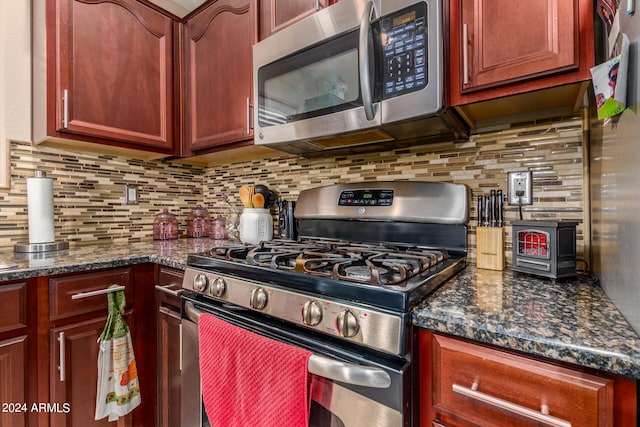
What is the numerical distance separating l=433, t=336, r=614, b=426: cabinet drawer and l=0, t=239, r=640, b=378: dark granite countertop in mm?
33

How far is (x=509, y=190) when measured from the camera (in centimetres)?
111

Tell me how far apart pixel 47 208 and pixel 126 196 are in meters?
0.45

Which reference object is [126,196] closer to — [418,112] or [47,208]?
[47,208]

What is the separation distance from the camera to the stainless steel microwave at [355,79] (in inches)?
38.0

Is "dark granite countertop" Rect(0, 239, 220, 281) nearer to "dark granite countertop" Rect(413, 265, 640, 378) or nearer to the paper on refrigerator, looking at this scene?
"dark granite countertop" Rect(413, 265, 640, 378)

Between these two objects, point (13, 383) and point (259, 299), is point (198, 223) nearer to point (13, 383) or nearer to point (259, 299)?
point (13, 383)

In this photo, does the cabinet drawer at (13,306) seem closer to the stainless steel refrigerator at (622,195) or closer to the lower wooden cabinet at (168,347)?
the lower wooden cabinet at (168,347)

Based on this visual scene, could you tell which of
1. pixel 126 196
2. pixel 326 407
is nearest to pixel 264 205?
pixel 126 196

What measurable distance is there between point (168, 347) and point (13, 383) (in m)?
0.48

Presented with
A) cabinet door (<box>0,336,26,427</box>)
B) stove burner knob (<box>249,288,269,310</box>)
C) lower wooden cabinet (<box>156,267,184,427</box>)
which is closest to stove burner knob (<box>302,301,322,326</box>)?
stove burner knob (<box>249,288,269,310</box>)

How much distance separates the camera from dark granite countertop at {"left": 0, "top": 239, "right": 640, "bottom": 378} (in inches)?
19.6

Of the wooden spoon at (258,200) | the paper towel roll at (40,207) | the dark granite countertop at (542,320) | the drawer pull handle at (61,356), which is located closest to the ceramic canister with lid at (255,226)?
the wooden spoon at (258,200)

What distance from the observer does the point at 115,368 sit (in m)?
1.28

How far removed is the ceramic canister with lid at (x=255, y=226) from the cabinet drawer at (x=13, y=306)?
0.87 metres
